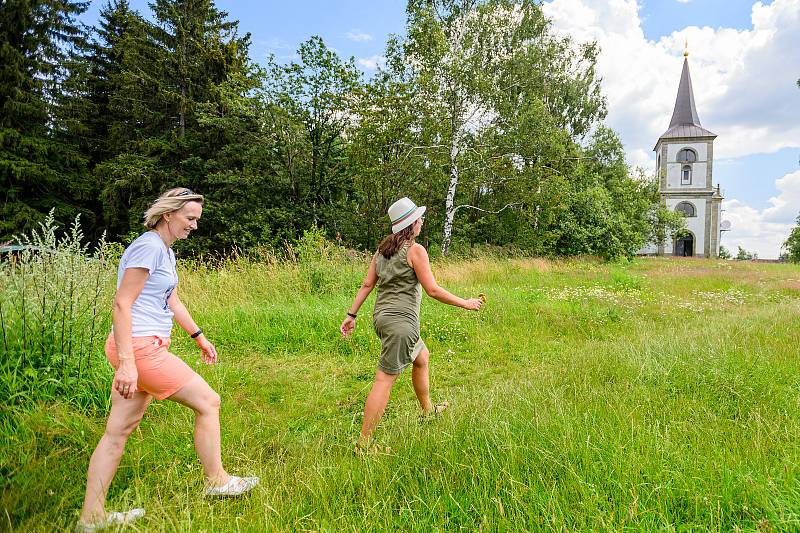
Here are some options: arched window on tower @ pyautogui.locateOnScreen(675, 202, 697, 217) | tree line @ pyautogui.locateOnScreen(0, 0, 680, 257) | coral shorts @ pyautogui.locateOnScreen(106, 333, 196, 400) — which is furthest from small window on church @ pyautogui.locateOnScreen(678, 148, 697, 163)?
coral shorts @ pyautogui.locateOnScreen(106, 333, 196, 400)

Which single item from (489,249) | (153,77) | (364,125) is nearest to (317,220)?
(364,125)

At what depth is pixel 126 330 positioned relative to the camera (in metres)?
2.01

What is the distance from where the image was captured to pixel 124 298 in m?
2.04

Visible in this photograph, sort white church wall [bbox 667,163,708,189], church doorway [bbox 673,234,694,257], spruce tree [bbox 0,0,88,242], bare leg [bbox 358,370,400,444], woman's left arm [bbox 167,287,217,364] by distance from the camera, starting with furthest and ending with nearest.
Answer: white church wall [bbox 667,163,708,189]
church doorway [bbox 673,234,694,257]
spruce tree [bbox 0,0,88,242]
bare leg [bbox 358,370,400,444]
woman's left arm [bbox 167,287,217,364]

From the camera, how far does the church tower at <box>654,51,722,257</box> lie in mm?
52250

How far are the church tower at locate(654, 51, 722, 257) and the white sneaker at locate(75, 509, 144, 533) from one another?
60.0m

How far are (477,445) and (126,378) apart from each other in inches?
Result: 78.2

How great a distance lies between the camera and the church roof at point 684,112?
184ft

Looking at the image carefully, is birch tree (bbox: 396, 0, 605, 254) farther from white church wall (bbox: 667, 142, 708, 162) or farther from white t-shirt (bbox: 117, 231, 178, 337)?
white church wall (bbox: 667, 142, 708, 162)

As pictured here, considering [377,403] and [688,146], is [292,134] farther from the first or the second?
[688,146]

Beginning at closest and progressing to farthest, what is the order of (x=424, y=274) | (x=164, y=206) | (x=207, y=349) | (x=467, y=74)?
(x=164, y=206) < (x=207, y=349) < (x=424, y=274) < (x=467, y=74)

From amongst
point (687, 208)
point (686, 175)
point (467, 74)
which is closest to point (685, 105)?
point (686, 175)

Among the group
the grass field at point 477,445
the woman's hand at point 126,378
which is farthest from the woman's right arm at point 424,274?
the woman's hand at point 126,378

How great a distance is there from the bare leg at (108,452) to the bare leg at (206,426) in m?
0.20
